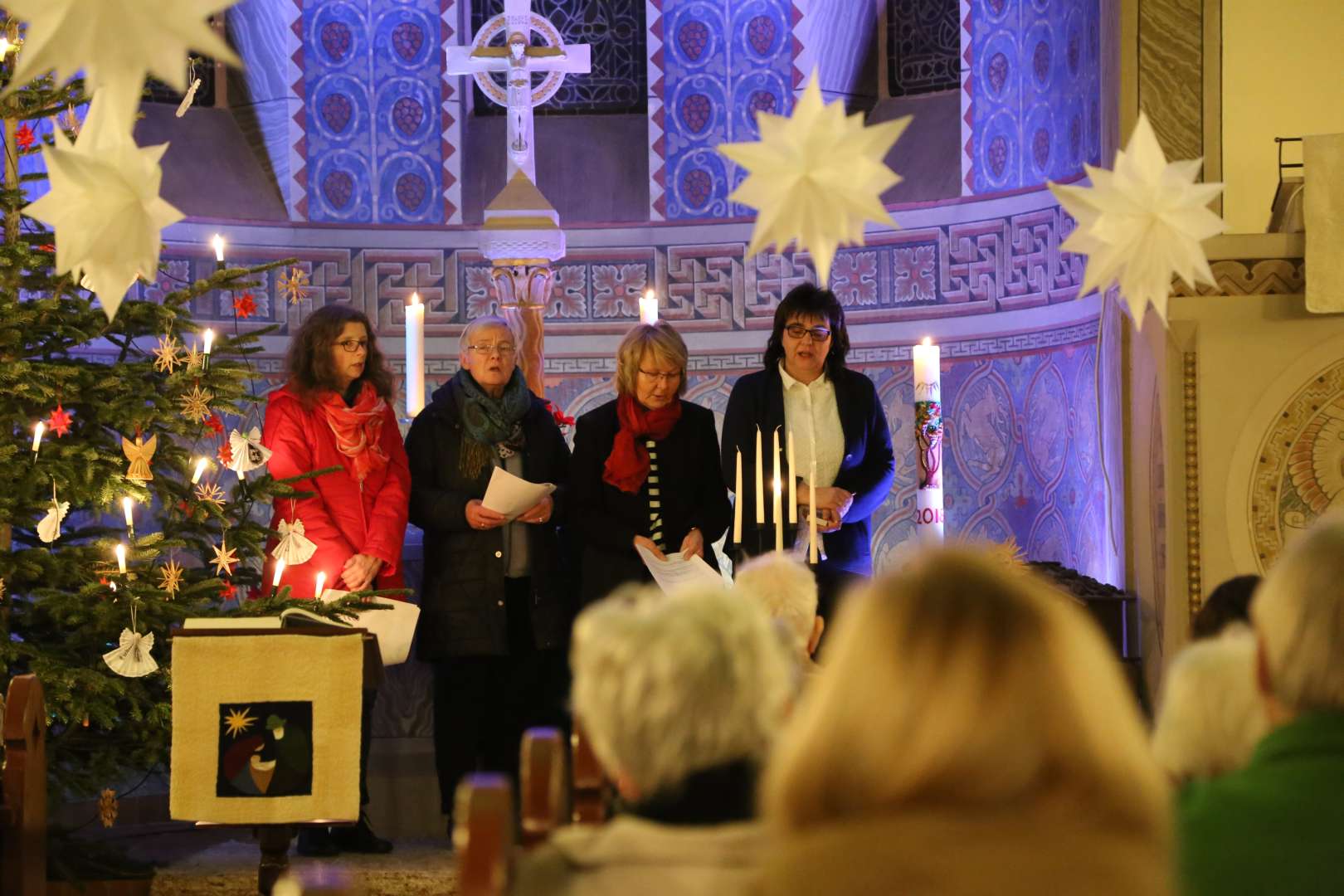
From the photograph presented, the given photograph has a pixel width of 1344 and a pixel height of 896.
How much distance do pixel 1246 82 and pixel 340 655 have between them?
11.9ft

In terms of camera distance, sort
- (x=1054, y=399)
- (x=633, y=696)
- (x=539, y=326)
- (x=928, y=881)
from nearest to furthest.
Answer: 1. (x=928, y=881)
2. (x=633, y=696)
3. (x=539, y=326)
4. (x=1054, y=399)

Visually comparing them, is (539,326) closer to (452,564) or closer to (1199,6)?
(452,564)

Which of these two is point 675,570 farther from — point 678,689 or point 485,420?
point 678,689

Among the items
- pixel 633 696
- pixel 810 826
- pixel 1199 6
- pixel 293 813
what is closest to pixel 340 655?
pixel 293 813

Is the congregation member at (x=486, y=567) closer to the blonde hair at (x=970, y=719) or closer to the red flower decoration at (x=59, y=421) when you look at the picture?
the red flower decoration at (x=59, y=421)

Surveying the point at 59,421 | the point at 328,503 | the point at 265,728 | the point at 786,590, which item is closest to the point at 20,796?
the point at 265,728

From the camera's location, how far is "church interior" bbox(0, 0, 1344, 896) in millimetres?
1557

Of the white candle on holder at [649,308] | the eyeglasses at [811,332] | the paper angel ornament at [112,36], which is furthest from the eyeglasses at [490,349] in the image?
the paper angel ornament at [112,36]

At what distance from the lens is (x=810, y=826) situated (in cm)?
136

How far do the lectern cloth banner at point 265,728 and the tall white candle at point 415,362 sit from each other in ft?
3.12

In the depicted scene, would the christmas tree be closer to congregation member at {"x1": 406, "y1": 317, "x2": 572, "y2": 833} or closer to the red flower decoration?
the red flower decoration

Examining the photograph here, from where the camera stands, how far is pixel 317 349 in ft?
17.3

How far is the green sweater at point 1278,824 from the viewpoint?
1.74 metres

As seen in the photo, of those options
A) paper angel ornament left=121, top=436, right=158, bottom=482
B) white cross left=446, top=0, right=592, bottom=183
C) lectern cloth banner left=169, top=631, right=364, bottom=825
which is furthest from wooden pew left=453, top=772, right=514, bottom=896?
white cross left=446, top=0, right=592, bottom=183
